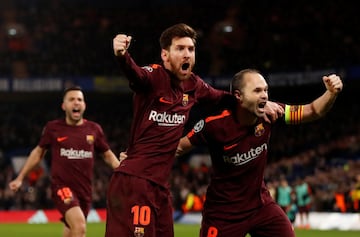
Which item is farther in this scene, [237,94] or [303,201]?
[303,201]

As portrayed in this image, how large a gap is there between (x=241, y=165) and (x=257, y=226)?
59 centimetres

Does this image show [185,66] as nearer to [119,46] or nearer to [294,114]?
[119,46]

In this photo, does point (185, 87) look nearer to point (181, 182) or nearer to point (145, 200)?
point (145, 200)

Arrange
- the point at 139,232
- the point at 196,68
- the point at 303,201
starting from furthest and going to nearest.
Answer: the point at 196,68
the point at 303,201
the point at 139,232

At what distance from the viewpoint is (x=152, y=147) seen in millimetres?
6715

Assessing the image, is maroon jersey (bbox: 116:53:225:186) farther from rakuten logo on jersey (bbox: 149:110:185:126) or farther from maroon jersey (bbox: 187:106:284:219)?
maroon jersey (bbox: 187:106:284:219)

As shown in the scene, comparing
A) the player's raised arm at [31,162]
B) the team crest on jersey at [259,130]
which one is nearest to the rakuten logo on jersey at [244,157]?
the team crest on jersey at [259,130]

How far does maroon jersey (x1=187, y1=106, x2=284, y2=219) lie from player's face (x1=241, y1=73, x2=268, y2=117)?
20 centimetres

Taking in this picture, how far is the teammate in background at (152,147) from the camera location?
21.9 feet

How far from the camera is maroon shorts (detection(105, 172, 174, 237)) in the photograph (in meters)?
6.66

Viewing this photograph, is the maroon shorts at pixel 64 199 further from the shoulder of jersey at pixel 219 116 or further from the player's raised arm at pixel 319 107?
the player's raised arm at pixel 319 107

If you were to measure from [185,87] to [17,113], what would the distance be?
35.6 metres

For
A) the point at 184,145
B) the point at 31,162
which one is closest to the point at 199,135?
the point at 184,145

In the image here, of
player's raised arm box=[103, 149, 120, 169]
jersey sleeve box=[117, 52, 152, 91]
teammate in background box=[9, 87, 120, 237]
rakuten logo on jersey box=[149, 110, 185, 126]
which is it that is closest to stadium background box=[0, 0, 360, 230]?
player's raised arm box=[103, 149, 120, 169]
